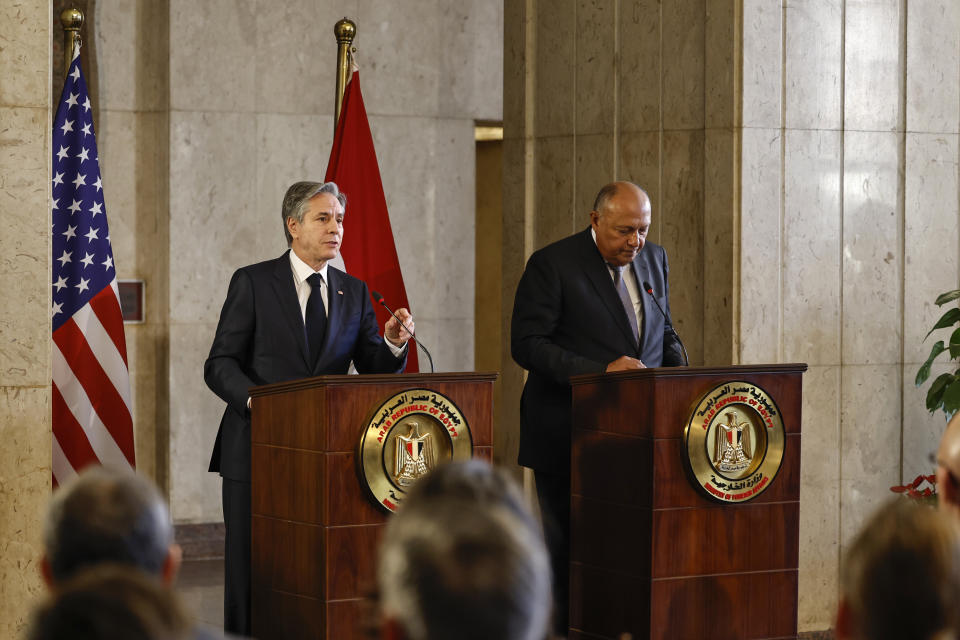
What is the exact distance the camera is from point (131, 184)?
774cm

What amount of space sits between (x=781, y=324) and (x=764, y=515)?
1970mm

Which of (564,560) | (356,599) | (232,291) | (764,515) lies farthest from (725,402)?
(232,291)

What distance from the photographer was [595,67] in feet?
22.6

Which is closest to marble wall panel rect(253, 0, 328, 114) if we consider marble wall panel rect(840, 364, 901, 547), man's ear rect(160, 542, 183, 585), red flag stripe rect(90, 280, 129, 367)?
red flag stripe rect(90, 280, 129, 367)

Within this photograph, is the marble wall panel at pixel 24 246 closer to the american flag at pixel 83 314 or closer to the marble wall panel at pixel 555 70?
the american flag at pixel 83 314

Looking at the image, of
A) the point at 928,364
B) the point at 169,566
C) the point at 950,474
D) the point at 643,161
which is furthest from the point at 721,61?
the point at 169,566

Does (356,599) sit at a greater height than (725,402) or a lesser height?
lesser

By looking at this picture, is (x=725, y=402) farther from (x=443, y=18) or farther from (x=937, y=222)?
(x=443, y=18)

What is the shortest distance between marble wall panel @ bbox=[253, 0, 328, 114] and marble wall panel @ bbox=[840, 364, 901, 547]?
135 inches

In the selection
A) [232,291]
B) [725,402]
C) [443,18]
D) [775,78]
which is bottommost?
[725,402]

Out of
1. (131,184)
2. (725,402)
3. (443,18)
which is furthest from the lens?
(443,18)

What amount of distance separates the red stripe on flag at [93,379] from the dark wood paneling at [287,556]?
5.67ft

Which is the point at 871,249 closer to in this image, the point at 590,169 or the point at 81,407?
the point at 590,169

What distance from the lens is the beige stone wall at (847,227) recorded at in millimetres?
6299
